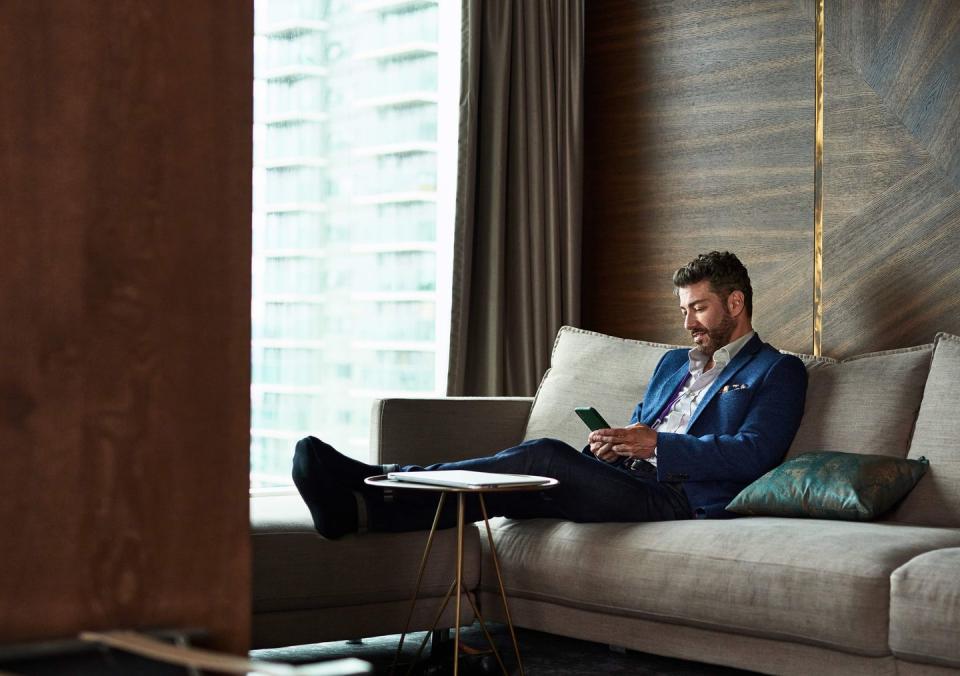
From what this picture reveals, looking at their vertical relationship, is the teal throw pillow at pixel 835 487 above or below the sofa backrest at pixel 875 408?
below

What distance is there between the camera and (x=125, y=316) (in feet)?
3.50

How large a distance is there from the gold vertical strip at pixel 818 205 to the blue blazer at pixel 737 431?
24.5 inches

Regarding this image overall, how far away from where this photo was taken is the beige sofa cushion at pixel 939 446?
297 centimetres

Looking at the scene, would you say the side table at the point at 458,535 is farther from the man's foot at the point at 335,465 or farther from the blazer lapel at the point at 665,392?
the blazer lapel at the point at 665,392

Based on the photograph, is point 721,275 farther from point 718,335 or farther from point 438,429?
point 438,429

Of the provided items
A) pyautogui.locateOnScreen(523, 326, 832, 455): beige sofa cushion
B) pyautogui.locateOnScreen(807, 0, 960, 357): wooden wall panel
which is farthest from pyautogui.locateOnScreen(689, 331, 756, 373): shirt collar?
pyautogui.locateOnScreen(807, 0, 960, 357): wooden wall panel

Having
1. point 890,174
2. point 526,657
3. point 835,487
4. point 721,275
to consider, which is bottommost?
point 526,657

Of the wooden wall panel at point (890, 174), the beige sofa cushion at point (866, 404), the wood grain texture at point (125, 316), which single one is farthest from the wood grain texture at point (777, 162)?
the wood grain texture at point (125, 316)

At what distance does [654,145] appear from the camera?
15.0ft

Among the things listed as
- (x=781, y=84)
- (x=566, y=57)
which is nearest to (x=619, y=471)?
(x=781, y=84)

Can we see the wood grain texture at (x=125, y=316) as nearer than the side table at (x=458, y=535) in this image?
Yes

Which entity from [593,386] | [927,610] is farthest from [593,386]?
[927,610]

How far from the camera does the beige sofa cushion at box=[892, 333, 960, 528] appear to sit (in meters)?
2.97

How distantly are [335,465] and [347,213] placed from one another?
1683mm
